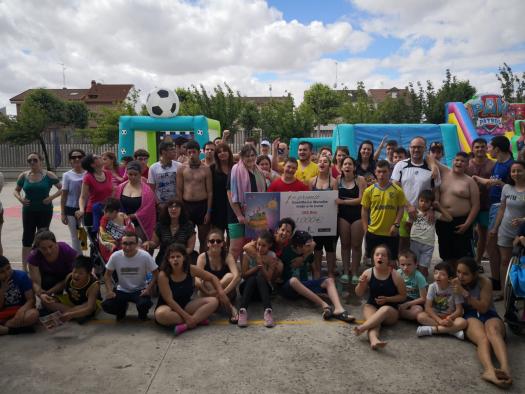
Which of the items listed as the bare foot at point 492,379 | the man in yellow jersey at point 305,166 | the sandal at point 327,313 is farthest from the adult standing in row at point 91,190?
the bare foot at point 492,379

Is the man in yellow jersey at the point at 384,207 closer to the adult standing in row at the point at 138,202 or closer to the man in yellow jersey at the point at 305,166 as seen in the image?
the man in yellow jersey at the point at 305,166

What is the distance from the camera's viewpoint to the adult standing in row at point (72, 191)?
5.59 m

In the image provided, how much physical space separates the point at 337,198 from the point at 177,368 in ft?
9.50

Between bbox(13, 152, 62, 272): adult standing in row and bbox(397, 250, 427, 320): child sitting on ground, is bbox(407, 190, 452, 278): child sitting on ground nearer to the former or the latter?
bbox(397, 250, 427, 320): child sitting on ground

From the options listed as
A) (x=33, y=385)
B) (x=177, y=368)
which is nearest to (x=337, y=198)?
(x=177, y=368)

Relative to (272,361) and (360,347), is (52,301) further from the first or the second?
(360,347)

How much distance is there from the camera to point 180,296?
4.23m

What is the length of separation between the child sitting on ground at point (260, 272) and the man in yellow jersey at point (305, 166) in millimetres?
1547

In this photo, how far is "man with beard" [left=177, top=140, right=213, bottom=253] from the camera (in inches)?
210

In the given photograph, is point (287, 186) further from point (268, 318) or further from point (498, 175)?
point (498, 175)

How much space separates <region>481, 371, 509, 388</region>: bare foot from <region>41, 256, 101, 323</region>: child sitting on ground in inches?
145

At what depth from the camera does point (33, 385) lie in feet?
10.5

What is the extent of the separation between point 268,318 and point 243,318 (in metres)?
0.26

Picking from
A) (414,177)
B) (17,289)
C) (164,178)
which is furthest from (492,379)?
(17,289)
